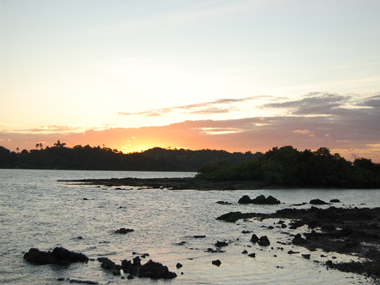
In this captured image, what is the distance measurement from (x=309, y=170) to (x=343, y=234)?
8019 cm

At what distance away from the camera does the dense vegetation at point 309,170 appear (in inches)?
3853

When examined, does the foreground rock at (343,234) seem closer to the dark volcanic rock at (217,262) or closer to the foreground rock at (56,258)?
the dark volcanic rock at (217,262)

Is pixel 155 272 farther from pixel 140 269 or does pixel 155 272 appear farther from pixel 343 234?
pixel 343 234

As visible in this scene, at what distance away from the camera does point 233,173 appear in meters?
110

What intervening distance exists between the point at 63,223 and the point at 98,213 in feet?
27.4

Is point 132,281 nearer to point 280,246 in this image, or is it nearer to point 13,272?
point 13,272

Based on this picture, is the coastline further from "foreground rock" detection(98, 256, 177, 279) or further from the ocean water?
"foreground rock" detection(98, 256, 177, 279)

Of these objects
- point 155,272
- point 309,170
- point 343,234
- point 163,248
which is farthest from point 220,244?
point 309,170

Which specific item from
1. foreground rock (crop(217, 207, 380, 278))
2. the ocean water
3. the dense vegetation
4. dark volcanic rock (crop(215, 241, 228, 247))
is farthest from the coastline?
the dense vegetation

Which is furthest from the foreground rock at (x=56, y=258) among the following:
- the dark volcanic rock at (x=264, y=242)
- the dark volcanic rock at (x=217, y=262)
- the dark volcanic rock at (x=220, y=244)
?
the dark volcanic rock at (x=264, y=242)

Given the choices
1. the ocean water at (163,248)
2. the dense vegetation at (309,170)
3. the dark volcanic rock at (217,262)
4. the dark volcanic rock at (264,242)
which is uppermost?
the dense vegetation at (309,170)

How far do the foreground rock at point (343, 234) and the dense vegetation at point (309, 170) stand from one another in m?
57.1

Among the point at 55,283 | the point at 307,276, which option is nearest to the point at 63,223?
the point at 55,283

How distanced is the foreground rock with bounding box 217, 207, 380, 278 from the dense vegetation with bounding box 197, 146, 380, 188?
57139mm
